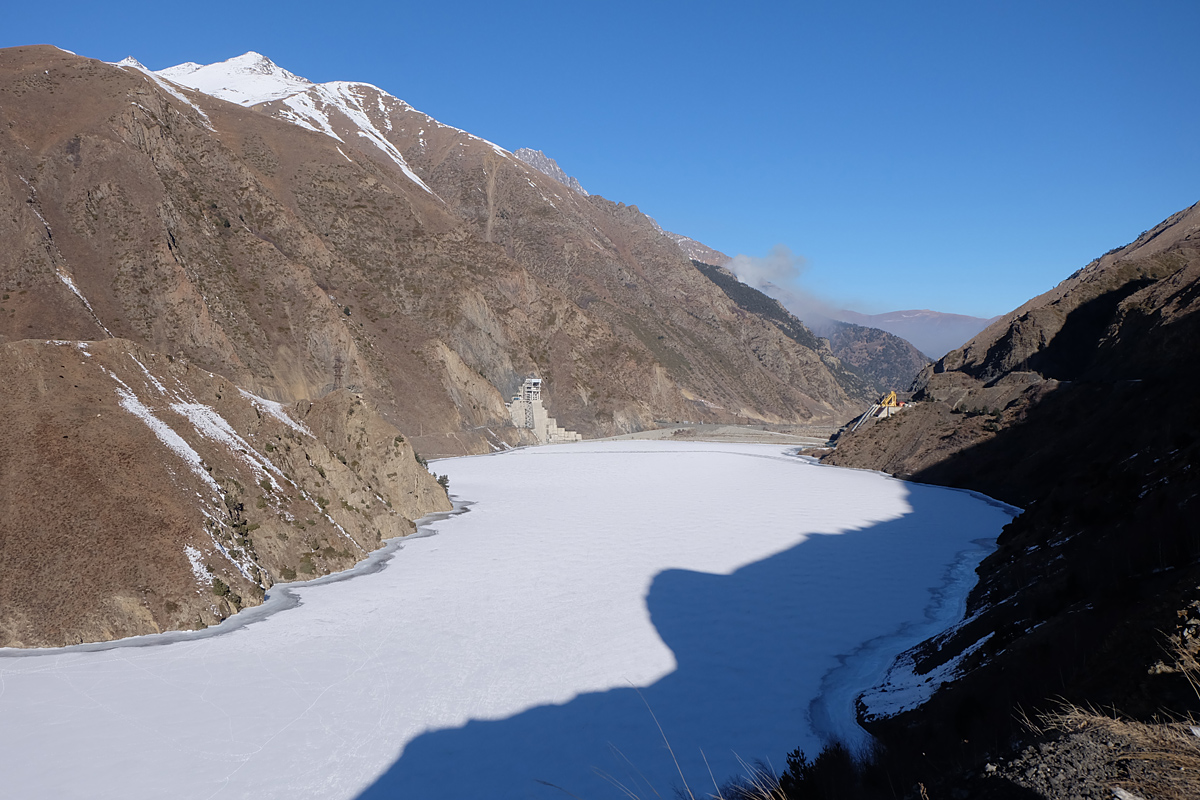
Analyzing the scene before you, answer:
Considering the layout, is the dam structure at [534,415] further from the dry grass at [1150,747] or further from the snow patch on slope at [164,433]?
the dry grass at [1150,747]

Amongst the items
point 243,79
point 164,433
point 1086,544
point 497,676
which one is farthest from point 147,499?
point 243,79

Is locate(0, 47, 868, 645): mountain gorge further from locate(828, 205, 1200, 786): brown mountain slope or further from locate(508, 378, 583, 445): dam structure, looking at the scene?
locate(828, 205, 1200, 786): brown mountain slope

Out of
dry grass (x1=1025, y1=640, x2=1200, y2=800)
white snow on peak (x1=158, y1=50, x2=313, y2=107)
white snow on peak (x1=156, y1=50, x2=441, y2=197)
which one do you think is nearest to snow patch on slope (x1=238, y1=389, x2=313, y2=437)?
dry grass (x1=1025, y1=640, x2=1200, y2=800)

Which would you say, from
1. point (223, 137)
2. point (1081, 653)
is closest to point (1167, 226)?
point (1081, 653)

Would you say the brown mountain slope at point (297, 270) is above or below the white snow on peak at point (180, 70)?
below

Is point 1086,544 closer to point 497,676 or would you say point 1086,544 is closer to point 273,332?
point 497,676

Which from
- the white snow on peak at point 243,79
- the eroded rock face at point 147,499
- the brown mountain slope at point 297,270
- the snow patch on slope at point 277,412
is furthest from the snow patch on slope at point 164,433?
the white snow on peak at point 243,79
